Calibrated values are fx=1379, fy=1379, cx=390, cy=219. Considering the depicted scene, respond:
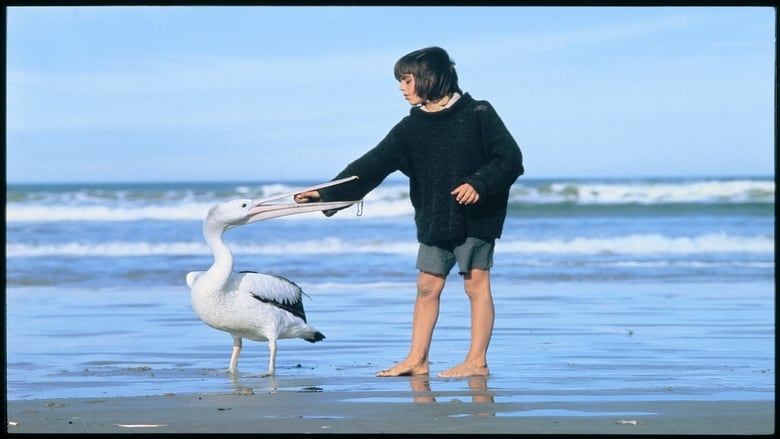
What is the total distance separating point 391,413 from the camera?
218 inches

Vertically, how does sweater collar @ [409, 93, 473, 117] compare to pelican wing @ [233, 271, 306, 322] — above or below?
above

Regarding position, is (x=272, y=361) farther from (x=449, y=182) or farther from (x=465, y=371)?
(x=449, y=182)

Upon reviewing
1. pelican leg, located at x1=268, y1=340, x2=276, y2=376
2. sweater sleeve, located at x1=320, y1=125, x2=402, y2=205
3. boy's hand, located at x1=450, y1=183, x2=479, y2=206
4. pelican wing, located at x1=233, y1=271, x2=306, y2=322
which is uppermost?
sweater sleeve, located at x1=320, y1=125, x2=402, y2=205

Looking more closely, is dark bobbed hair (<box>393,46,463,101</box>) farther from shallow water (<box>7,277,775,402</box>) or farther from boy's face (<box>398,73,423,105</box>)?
shallow water (<box>7,277,775,402</box>)

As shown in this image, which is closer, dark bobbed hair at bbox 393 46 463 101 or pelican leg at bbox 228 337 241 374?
dark bobbed hair at bbox 393 46 463 101

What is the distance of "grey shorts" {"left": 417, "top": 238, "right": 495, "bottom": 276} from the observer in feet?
22.9

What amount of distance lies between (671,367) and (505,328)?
237 cm

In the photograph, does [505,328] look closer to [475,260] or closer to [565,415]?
[475,260]

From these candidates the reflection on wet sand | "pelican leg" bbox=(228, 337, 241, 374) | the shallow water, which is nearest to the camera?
the reflection on wet sand

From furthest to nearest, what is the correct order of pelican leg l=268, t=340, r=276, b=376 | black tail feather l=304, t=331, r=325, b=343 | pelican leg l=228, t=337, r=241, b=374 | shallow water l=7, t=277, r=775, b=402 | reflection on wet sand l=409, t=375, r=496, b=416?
1. black tail feather l=304, t=331, r=325, b=343
2. pelican leg l=228, t=337, r=241, b=374
3. pelican leg l=268, t=340, r=276, b=376
4. shallow water l=7, t=277, r=775, b=402
5. reflection on wet sand l=409, t=375, r=496, b=416

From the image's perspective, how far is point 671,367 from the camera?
739cm

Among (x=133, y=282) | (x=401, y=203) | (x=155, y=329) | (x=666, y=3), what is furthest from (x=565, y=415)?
(x=401, y=203)

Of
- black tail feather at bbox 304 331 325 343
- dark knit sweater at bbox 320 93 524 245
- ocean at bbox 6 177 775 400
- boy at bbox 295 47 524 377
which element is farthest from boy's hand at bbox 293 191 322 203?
black tail feather at bbox 304 331 325 343

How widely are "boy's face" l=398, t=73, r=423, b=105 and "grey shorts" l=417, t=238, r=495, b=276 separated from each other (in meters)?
0.74
